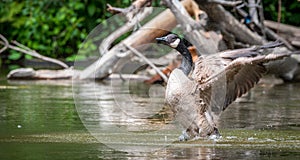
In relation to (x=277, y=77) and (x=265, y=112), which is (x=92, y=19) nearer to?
(x=277, y=77)

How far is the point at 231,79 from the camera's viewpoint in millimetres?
8164

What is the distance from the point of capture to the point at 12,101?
11.0 m

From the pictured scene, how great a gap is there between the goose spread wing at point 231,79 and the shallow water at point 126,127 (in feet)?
1.11

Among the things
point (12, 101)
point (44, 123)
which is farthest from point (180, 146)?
point (12, 101)

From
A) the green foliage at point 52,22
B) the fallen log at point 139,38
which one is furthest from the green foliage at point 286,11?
Result: the fallen log at point 139,38

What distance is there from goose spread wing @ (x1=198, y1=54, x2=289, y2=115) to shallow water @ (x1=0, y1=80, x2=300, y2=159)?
1.11ft

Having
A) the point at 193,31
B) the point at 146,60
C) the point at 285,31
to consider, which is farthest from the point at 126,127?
the point at 285,31

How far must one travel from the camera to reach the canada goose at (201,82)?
7738mm

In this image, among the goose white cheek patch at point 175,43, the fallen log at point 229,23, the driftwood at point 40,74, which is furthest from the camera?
the driftwood at point 40,74

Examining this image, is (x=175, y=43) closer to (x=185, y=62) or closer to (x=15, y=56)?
(x=185, y=62)

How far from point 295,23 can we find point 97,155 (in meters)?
12.9

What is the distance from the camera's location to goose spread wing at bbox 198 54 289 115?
25.4 ft

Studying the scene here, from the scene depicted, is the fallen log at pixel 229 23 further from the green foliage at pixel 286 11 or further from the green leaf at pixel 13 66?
the green leaf at pixel 13 66

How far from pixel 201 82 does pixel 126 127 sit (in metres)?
0.97
